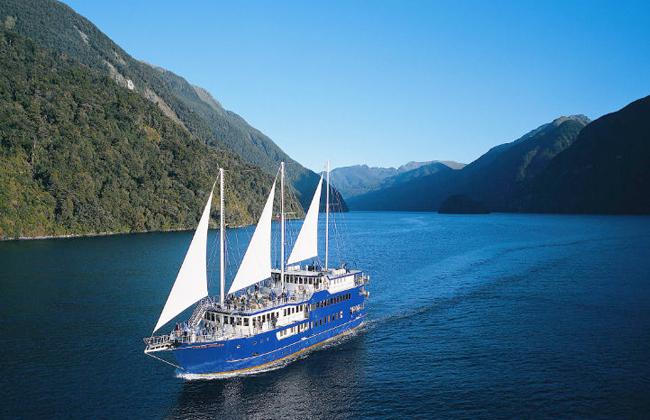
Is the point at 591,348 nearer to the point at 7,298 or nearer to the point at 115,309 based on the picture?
the point at 115,309

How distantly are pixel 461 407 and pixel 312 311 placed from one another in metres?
17.5

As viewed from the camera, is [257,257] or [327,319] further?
[327,319]

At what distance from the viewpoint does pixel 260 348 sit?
143ft

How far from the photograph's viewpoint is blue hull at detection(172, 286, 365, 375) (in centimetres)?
4069

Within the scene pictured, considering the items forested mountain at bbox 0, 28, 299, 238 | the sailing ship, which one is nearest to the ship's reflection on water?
the sailing ship

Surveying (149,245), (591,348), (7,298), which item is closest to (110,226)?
(149,245)

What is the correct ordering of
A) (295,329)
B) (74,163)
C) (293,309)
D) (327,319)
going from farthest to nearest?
(74,163) → (327,319) → (293,309) → (295,329)

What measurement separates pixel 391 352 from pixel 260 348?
13.7 metres

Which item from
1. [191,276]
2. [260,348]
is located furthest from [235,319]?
[191,276]

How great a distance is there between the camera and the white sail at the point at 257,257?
46.2 metres

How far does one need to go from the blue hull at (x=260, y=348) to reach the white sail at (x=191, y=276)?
339cm

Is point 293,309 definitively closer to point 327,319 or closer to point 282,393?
point 327,319

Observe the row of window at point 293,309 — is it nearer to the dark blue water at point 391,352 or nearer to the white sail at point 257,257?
the white sail at point 257,257

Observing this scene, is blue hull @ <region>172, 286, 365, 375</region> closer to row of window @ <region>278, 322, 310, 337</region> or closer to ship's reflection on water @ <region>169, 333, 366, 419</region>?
row of window @ <region>278, 322, 310, 337</region>
